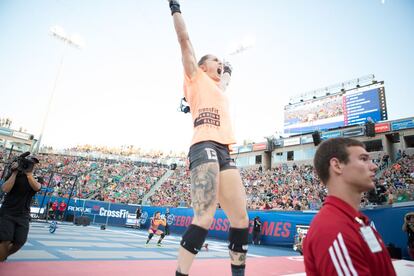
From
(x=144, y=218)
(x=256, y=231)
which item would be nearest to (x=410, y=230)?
(x=256, y=231)

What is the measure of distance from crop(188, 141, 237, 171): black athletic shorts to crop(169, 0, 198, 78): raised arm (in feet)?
2.22

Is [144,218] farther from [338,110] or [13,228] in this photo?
[338,110]

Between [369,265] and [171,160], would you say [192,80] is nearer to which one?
[369,265]

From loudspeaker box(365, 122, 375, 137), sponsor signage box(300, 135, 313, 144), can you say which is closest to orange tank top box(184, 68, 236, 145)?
loudspeaker box(365, 122, 375, 137)

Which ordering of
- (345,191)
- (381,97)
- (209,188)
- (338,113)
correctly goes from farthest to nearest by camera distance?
(338,113) < (381,97) < (209,188) < (345,191)

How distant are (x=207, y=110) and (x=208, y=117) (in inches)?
2.8

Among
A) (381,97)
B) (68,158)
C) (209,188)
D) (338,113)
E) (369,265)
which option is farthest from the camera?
(68,158)

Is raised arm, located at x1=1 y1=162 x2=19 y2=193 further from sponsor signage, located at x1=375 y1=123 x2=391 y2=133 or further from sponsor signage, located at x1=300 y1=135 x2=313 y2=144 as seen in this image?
sponsor signage, located at x1=300 y1=135 x2=313 y2=144

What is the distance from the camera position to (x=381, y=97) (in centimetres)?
2362

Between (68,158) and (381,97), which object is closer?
(381,97)

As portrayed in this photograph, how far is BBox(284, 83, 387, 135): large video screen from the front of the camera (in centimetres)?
2384

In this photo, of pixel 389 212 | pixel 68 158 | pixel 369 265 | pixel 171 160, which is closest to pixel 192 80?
pixel 369 265

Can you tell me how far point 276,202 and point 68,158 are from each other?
29.5 meters

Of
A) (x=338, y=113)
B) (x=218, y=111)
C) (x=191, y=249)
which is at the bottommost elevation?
(x=191, y=249)
